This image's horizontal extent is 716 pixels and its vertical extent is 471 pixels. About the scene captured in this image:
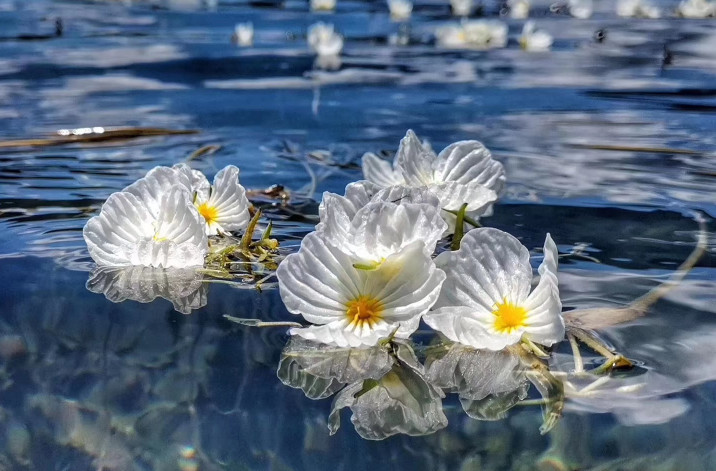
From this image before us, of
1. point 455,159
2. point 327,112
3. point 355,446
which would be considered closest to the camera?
point 355,446

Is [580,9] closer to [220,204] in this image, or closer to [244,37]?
[244,37]

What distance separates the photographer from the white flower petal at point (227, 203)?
5.87ft

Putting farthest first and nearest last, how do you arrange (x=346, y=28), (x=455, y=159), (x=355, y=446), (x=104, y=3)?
(x=104, y=3) → (x=346, y=28) → (x=455, y=159) → (x=355, y=446)

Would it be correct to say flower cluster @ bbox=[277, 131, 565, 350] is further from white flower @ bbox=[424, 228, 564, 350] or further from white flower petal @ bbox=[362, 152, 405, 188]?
white flower petal @ bbox=[362, 152, 405, 188]

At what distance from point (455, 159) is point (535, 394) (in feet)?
1.98

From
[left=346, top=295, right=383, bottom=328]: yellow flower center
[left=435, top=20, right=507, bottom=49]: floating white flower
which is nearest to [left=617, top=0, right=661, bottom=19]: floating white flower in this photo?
[left=435, top=20, right=507, bottom=49]: floating white flower

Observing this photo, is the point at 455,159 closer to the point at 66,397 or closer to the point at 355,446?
the point at 355,446

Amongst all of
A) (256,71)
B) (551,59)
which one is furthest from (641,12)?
(256,71)

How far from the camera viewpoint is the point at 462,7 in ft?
20.8

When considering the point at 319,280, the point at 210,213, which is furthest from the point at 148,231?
the point at 319,280

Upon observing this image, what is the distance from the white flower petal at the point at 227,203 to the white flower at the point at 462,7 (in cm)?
485

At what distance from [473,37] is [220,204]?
3663mm

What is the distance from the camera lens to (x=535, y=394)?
4.40 feet

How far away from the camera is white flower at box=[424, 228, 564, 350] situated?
1355 mm
